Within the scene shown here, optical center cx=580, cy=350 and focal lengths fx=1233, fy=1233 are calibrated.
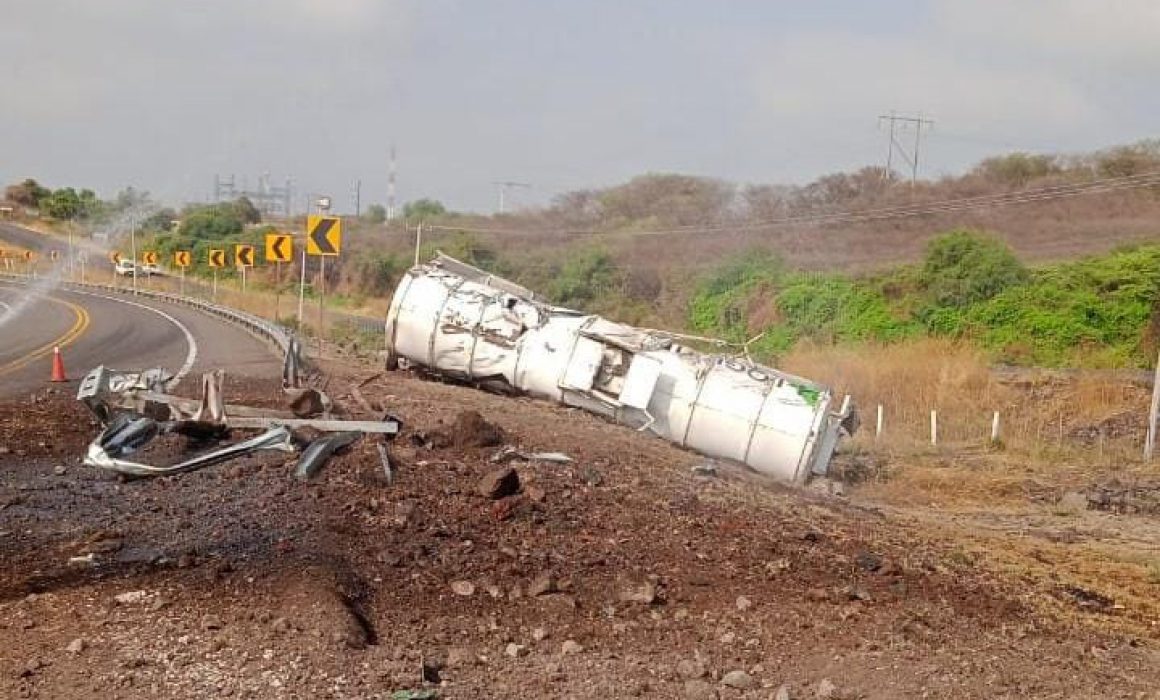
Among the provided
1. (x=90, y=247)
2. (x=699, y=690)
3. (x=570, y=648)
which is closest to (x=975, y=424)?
(x=570, y=648)

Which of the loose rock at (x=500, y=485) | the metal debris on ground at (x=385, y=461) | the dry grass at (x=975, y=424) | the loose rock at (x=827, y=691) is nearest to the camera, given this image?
the loose rock at (x=827, y=691)

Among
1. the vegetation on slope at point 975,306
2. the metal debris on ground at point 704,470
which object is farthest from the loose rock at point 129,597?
the vegetation on slope at point 975,306

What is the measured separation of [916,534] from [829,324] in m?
24.1

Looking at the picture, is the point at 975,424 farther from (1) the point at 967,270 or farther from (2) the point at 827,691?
(2) the point at 827,691

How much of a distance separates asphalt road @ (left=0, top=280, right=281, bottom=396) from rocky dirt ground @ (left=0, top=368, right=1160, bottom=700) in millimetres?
9998

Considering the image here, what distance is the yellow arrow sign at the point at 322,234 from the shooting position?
21922 mm

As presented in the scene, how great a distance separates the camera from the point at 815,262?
46969mm

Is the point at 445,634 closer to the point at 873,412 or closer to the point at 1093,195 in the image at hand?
the point at 873,412

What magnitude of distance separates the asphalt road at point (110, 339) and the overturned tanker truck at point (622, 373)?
3.30m

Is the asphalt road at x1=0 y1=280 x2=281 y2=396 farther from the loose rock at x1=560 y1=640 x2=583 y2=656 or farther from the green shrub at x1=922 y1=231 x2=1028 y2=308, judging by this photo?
the green shrub at x1=922 y1=231 x2=1028 y2=308

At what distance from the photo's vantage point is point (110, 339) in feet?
95.3

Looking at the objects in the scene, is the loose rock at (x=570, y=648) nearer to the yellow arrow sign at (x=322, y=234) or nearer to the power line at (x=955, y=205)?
the yellow arrow sign at (x=322, y=234)

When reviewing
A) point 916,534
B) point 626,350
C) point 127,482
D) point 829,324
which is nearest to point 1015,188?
point 829,324

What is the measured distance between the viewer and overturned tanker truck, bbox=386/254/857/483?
15531 mm
